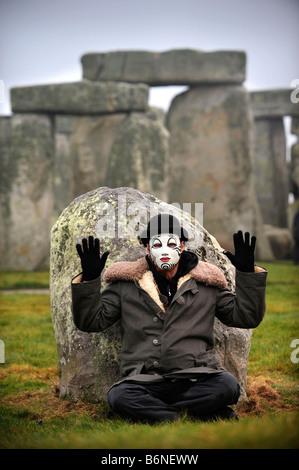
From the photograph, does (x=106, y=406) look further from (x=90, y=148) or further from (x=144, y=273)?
(x=90, y=148)

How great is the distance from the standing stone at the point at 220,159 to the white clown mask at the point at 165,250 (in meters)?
11.4

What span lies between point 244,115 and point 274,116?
3.85 metres

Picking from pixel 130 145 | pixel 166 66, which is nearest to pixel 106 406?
pixel 130 145

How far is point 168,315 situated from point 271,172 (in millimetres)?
16002

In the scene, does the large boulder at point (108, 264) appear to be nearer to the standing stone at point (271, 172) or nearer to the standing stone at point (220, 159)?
the standing stone at point (220, 159)

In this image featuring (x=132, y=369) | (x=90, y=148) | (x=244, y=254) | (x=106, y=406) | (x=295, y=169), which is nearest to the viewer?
(x=244, y=254)

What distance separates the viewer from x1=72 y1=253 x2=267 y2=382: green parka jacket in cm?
467

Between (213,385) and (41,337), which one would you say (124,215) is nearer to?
(213,385)

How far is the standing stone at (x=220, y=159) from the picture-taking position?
16.3 meters

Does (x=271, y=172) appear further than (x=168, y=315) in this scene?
Yes

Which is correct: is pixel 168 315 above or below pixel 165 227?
below

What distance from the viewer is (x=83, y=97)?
14961 millimetres

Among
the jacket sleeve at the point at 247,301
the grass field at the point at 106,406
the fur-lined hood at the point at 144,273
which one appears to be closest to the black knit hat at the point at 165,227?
the fur-lined hood at the point at 144,273

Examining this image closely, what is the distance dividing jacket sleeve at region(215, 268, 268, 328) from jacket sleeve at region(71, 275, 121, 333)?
76 cm
